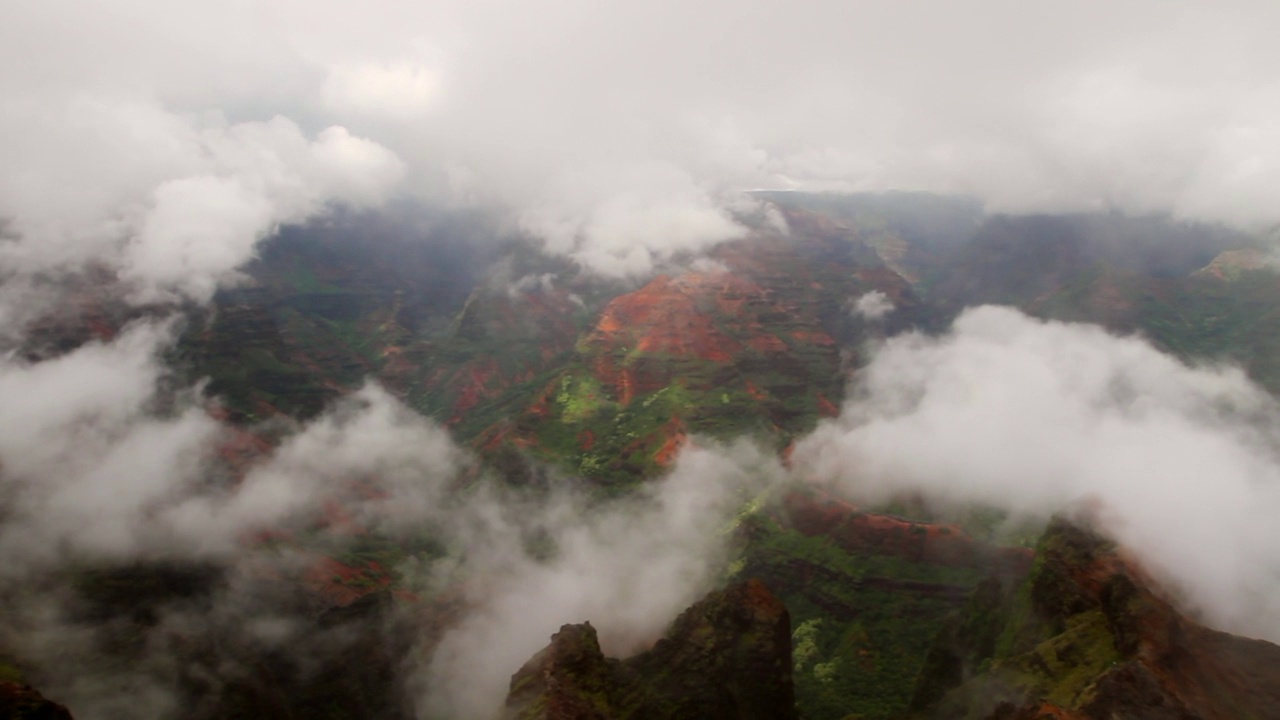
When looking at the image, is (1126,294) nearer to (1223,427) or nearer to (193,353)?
(1223,427)

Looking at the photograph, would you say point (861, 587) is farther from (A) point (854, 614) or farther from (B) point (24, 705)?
(B) point (24, 705)

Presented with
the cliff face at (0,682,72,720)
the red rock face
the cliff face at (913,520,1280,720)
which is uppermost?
the red rock face

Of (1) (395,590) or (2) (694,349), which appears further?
(2) (694,349)

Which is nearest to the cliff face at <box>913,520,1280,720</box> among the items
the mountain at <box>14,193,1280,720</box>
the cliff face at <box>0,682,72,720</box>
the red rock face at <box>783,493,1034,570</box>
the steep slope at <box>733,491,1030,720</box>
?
the mountain at <box>14,193,1280,720</box>

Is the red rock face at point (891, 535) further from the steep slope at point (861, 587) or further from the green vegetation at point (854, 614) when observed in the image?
the green vegetation at point (854, 614)

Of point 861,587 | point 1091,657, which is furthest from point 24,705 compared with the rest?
point 861,587

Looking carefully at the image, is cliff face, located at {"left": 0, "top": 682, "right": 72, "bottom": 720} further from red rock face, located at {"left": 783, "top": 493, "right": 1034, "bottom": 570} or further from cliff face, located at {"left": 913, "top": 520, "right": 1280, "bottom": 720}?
red rock face, located at {"left": 783, "top": 493, "right": 1034, "bottom": 570}

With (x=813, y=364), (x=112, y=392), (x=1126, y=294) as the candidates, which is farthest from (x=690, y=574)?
(x=1126, y=294)
